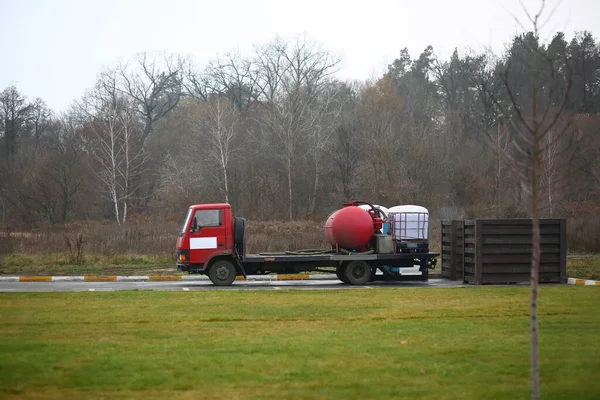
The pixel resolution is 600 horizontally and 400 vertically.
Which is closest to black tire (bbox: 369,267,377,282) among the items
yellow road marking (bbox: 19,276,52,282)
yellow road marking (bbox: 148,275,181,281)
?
yellow road marking (bbox: 148,275,181,281)

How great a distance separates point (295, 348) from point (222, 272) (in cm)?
1408

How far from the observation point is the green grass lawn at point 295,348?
9.52 meters

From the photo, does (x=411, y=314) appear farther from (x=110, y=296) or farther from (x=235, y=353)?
(x=110, y=296)

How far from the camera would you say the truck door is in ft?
84.5

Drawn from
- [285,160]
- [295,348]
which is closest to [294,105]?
[285,160]

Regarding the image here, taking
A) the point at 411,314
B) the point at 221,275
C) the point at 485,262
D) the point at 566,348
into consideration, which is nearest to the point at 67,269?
the point at 221,275

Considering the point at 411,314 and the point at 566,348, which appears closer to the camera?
the point at 566,348

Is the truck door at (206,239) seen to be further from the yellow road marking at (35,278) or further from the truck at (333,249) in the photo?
the yellow road marking at (35,278)

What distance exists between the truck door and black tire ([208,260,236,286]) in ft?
1.52

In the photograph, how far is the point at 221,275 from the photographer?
1026 inches

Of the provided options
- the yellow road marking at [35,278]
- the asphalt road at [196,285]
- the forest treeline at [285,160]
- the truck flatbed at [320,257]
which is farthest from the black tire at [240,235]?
the forest treeline at [285,160]

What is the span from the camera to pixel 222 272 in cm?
2606

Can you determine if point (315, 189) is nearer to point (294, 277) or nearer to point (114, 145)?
point (114, 145)

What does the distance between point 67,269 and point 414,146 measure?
2934 cm
